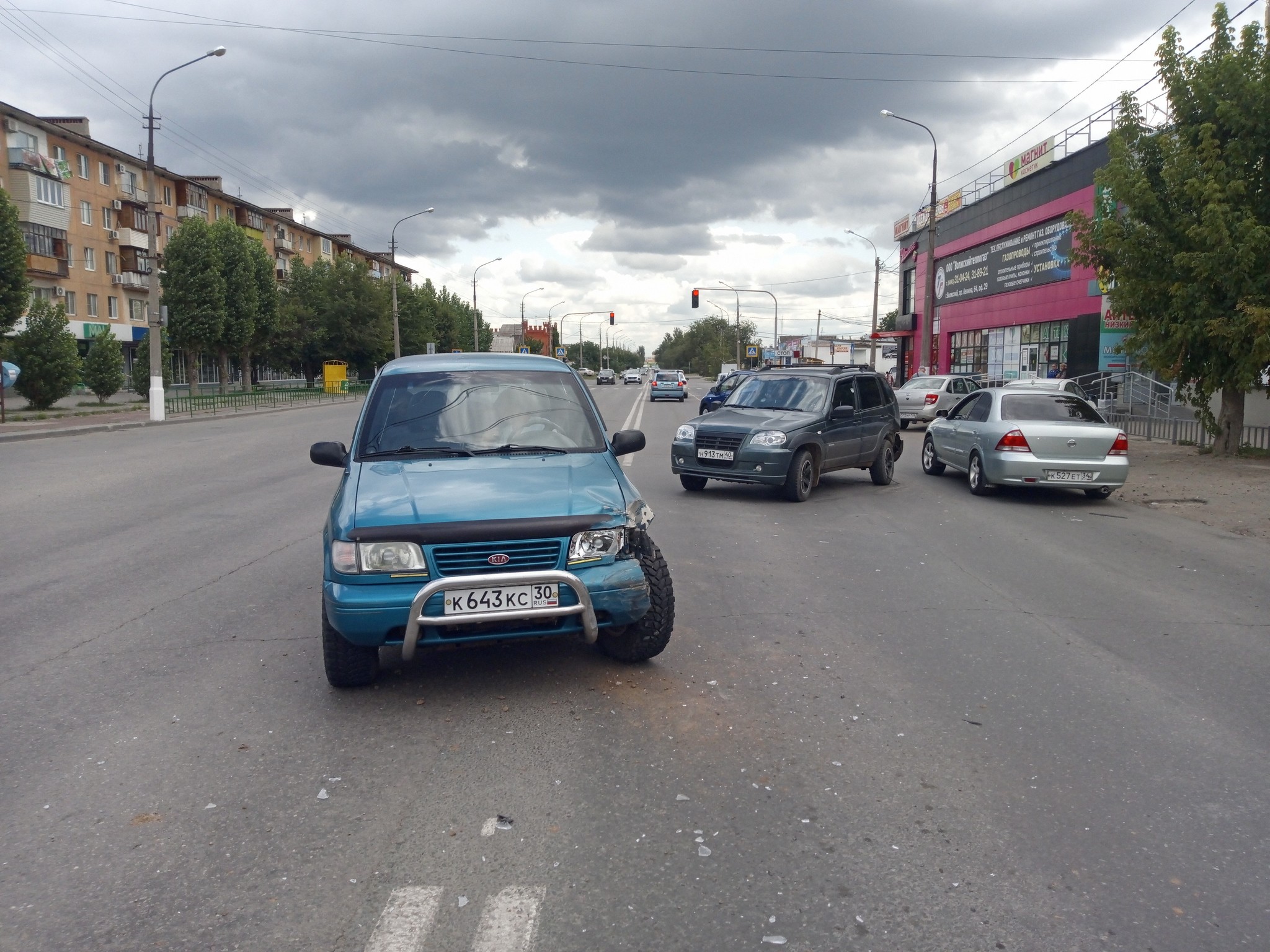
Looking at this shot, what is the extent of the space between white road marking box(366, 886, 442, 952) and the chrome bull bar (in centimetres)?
154

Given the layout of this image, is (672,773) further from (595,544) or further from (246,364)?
(246,364)

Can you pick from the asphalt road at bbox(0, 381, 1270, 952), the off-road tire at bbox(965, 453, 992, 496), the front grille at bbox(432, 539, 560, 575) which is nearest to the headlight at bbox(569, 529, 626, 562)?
the front grille at bbox(432, 539, 560, 575)

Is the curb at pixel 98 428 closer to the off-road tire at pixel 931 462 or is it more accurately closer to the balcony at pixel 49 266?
the balcony at pixel 49 266

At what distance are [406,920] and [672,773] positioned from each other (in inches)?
52.8

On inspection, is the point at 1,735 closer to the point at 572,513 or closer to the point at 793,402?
the point at 572,513

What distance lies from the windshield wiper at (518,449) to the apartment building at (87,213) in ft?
134

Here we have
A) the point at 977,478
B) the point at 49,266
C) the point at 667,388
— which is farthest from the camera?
the point at 667,388

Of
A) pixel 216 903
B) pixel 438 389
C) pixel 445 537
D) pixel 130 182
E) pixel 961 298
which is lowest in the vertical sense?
pixel 216 903

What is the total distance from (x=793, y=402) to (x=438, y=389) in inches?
303

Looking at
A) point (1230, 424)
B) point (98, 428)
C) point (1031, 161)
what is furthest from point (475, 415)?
point (1031, 161)

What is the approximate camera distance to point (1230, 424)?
18.0 metres

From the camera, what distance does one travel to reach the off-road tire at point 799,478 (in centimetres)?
1216

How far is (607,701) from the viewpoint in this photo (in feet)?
16.0

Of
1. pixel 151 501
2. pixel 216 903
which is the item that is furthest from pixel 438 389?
pixel 151 501
